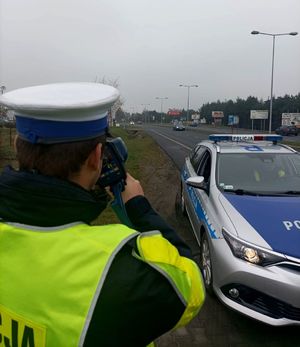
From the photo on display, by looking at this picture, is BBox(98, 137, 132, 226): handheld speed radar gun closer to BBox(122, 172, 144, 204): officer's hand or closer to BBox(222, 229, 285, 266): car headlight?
BBox(122, 172, 144, 204): officer's hand

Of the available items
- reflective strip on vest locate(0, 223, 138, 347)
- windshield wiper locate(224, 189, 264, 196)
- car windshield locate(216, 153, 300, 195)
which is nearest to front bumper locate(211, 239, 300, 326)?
windshield wiper locate(224, 189, 264, 196)

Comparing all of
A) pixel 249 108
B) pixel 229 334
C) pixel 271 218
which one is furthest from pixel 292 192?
pixel 249 108

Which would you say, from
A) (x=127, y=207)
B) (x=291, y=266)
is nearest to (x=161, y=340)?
(x=291, y=266)

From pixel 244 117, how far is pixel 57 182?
103957 millimetres

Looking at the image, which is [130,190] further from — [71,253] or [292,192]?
[292,192]

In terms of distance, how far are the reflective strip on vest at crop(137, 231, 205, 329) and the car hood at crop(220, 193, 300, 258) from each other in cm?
257

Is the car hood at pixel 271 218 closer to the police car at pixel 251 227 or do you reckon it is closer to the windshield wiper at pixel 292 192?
the police car at pixel 251 227

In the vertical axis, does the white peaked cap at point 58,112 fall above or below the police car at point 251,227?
above

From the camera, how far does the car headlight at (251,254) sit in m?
3.60

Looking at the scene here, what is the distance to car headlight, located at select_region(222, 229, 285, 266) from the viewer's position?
142 inches

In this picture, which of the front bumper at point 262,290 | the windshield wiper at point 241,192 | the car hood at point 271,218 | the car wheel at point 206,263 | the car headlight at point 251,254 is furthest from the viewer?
the windshield wiper at point 241,192

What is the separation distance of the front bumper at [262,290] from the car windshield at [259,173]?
1.38 m

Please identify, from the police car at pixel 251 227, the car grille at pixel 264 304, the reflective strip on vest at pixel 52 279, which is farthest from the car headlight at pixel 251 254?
the reflective strip on vest at pixel 52 279

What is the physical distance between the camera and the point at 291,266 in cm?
353
